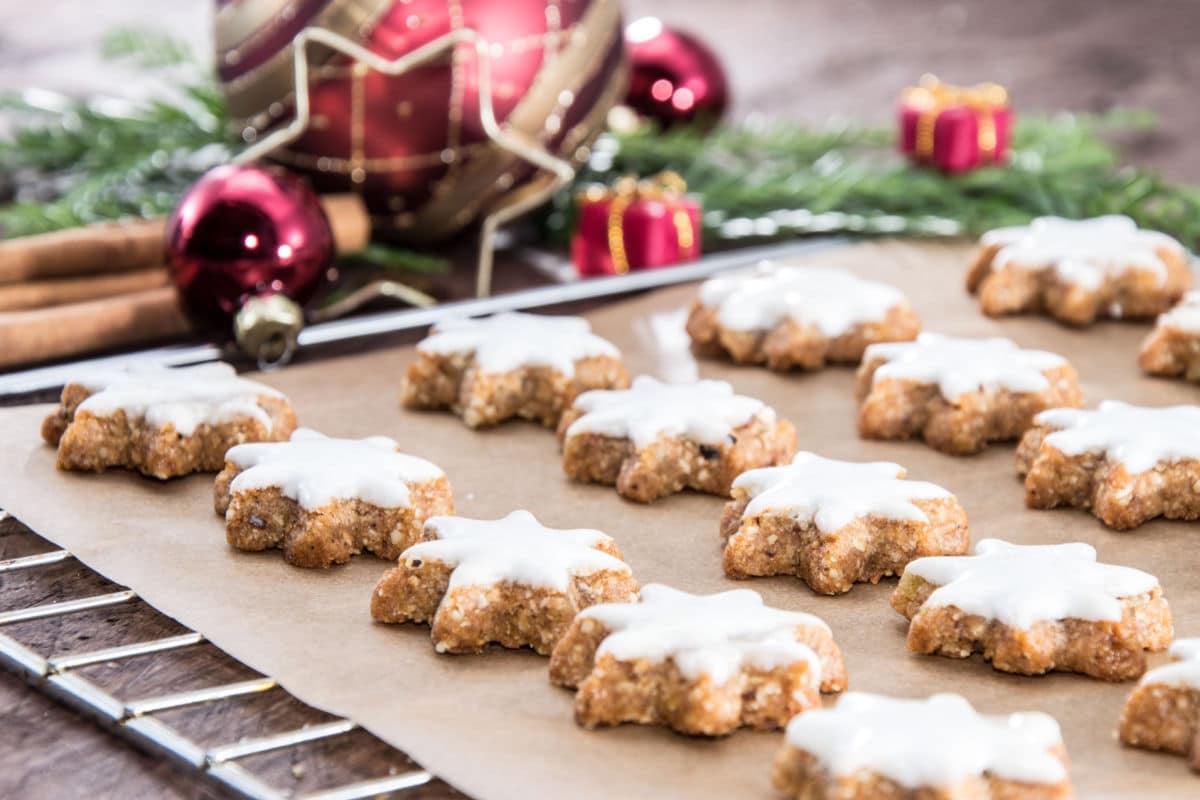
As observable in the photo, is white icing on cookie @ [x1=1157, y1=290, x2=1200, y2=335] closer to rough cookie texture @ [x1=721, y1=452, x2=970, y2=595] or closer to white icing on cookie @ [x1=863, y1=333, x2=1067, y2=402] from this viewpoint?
white icing on cookie @ [x1=863, y1=333, x2=1067, y2=402]

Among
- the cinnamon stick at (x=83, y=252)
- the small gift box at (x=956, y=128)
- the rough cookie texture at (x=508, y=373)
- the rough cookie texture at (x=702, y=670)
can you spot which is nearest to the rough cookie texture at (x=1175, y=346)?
the rough cookie texture at (x=508, y=373)

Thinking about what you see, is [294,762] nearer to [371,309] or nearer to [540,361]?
[540,361]

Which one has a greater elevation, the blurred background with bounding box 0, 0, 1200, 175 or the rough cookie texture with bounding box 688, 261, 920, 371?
the blurred background with bounding box 0, 0, 1200, 175

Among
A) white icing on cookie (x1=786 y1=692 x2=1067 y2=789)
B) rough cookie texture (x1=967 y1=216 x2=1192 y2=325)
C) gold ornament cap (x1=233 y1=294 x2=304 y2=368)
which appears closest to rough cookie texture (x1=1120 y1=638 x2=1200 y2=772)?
white icing on cookie (x1=786 y1=692 x2=1067 y2=789)

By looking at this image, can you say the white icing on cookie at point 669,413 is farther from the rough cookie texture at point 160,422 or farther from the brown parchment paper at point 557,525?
the rough cookie texture at point 160,422

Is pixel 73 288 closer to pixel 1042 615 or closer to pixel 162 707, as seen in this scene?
pixel 162 707

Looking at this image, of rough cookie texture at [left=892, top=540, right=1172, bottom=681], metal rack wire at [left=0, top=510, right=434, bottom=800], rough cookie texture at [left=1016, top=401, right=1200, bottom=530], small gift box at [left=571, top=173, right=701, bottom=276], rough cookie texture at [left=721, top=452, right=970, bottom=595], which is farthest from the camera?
small gift box at [left=571, top=173, right=701, bottom=276]
